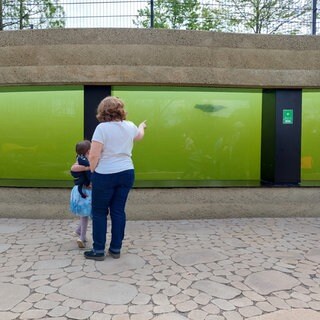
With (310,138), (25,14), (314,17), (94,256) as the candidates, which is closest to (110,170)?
(94,256)

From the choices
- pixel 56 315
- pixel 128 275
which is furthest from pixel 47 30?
pixel 56 315

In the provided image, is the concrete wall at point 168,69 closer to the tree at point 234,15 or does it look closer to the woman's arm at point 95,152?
the tree at point 234,15

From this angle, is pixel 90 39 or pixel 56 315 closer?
pixel 56 315

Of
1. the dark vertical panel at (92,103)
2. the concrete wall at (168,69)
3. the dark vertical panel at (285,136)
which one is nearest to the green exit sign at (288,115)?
the dark vertical panel at (285,136)

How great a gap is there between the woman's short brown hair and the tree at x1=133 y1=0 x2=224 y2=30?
3597 mm

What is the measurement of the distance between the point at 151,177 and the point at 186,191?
123cm

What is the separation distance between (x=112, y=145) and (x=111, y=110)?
38 cm

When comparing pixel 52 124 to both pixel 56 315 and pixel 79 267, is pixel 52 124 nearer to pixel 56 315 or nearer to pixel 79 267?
pixel 79 267

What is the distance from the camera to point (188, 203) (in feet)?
19.3

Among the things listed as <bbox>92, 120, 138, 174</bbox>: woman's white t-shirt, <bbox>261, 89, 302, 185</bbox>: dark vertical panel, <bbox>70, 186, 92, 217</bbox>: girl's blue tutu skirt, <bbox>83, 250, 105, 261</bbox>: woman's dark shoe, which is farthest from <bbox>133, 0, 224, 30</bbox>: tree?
<bbox>83, 250, 105, 261</bbox>: woman's dark shoe

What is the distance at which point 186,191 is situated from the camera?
5.92 meters

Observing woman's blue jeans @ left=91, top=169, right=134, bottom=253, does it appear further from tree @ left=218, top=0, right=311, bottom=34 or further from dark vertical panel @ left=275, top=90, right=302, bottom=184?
tree @ left=218, top=0, right=311, bottom=34

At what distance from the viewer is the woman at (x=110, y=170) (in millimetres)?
3682

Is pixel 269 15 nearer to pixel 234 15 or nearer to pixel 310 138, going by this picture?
pixel 234 15
